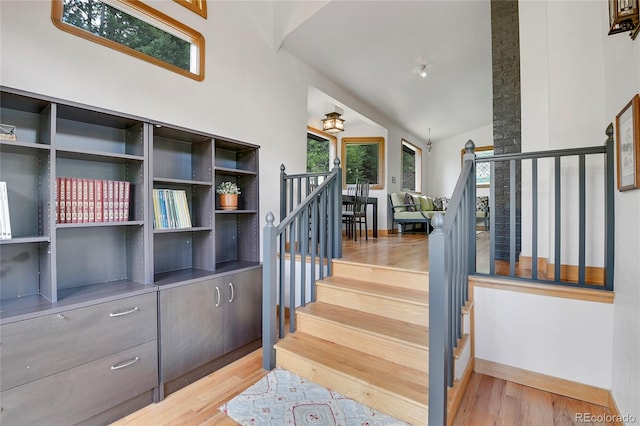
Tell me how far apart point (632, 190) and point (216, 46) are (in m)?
3.25

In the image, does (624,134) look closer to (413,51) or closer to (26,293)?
(413,51)

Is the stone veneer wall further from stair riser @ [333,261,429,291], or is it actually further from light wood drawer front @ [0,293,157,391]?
light wood drawer front @ [0,293,157,391]

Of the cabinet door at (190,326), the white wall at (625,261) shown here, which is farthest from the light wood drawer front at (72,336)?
the white wall at (625,261)

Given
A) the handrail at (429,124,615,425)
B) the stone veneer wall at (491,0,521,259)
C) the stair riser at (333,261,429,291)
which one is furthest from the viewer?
the stone veneer wall at (491,0,521,259)

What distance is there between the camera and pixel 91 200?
183 cm

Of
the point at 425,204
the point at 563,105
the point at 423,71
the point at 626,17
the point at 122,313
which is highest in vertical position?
the point at 423,71

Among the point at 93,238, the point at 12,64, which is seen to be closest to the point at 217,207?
the point at 93,238

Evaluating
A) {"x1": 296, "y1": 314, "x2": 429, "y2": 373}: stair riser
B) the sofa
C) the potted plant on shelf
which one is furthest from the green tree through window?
{"x1": 296, "y1": 314, "x2": 429, "y2": 373}: stair riser

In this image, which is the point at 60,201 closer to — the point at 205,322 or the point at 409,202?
the point at 205,322

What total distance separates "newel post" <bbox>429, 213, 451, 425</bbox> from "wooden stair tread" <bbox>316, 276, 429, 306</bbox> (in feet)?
2.02

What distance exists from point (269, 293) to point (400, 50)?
11.8 ft

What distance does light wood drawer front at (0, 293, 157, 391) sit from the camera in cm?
137

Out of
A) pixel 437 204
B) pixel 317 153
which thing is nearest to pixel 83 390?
pixel 317 153

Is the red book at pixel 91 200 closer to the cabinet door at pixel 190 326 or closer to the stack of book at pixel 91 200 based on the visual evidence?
the stack of book at pixel 91 200
